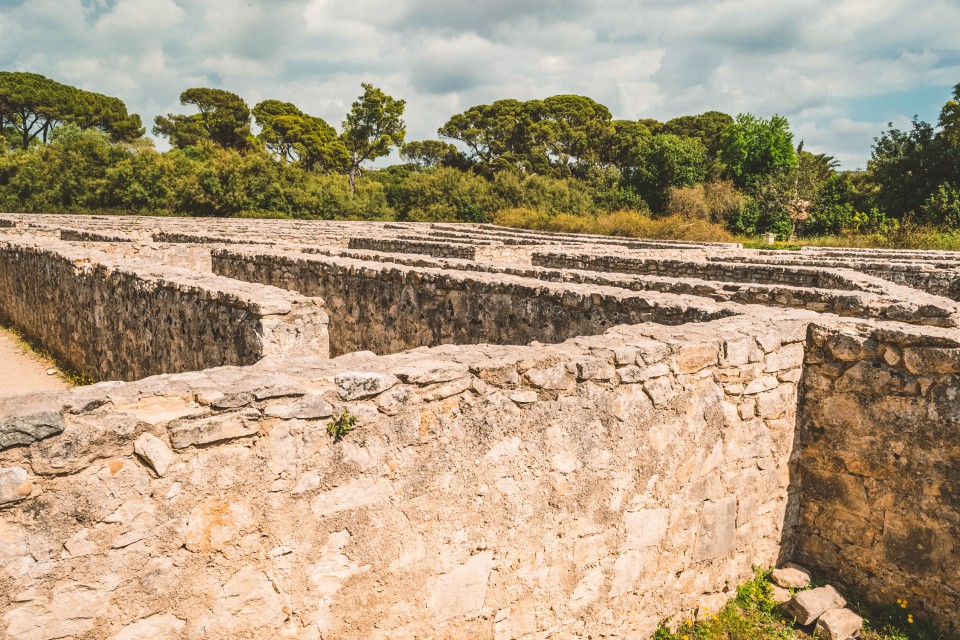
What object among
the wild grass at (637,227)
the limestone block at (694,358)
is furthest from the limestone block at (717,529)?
the wild grass at (637,227)

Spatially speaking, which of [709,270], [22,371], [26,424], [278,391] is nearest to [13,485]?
[26,424]

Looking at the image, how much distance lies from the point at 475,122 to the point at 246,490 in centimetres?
4867

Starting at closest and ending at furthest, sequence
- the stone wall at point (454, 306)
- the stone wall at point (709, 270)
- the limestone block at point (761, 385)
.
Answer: the limestone block at point (761, 385) < the stone wall at point (454, 306) < the stone wall at point (709, 270)

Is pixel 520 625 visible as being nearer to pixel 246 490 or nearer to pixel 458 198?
pixel 246 490

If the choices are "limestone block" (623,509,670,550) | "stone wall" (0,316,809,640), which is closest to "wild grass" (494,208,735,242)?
"stone wall" (0,316,809,640)

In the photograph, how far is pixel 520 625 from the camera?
3.17m

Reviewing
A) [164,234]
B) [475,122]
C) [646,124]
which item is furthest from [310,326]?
[646,124]

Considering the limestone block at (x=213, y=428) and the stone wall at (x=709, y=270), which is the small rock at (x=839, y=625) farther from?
the stone wall at (x=709, y=270)

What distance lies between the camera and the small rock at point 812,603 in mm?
3873

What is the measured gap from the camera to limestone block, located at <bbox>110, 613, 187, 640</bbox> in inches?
89.6

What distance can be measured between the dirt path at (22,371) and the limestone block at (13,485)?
620cm

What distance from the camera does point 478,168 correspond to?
153ft

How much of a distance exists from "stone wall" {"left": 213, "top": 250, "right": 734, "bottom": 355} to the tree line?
2521 centimetres

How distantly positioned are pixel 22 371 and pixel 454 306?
617cm
